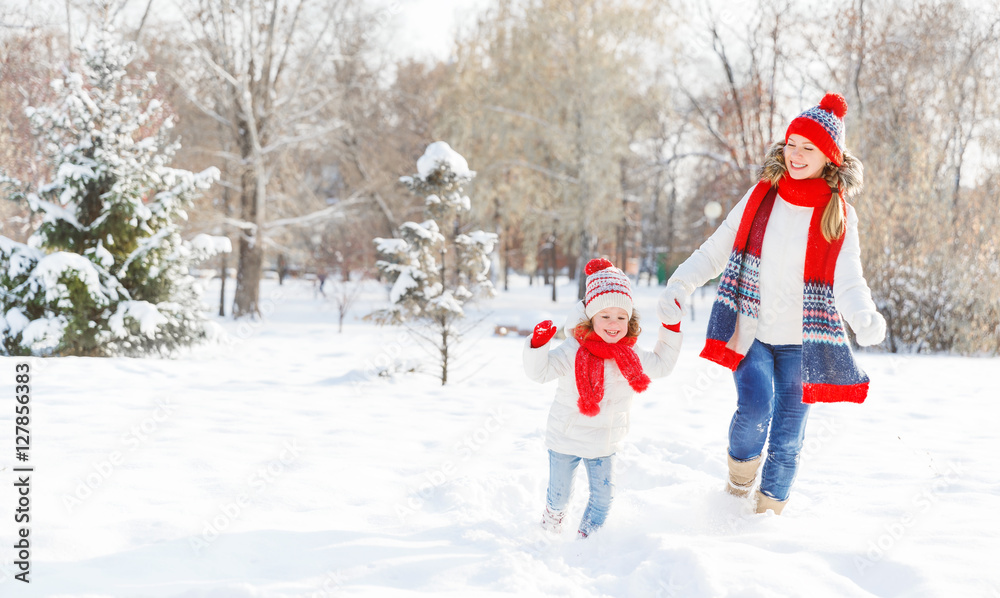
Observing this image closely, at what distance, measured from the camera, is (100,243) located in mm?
7621

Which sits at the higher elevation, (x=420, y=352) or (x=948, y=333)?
(x=948, y=333)

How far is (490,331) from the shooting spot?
16688 millimetres

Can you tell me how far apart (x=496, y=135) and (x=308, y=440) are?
16.5 meters

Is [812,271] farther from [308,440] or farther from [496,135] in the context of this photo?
[496,135]

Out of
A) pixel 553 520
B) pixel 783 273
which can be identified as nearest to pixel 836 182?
pixel 783 273

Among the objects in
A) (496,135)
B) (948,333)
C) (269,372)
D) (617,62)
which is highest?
(617,62)

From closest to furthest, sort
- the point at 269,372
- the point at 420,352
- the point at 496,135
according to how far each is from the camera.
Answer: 1. the point at 269,372
2. the point at 420,352
3. the point at 496,135

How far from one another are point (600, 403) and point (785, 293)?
1031mm

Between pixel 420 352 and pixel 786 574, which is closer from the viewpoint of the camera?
pixel 786 574

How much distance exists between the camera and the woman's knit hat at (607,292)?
292cm

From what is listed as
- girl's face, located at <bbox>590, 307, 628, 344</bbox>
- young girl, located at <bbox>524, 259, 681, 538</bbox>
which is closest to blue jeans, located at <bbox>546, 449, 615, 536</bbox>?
young girl, located at <bbox>524, 259, 681, 538</bbox>

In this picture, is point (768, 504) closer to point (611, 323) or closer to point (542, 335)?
point (611, 323)

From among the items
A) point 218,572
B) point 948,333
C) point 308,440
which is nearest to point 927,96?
point 948,333

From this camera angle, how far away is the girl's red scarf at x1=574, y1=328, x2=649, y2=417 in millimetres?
2904
